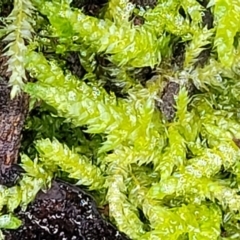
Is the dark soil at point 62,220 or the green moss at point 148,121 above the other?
the green moss at point 148,121

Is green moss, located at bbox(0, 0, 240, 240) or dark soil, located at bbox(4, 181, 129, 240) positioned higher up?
green moss, located at bbox(0, 0, 240, 240)

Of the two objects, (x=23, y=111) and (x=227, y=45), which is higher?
(x=227, y=45)

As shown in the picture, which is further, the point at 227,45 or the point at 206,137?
the point at 206,137

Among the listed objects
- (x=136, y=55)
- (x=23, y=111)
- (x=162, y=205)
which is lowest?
(x=162, y=205)

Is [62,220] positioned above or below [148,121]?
below

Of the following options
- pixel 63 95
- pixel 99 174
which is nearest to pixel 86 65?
pixel 63 95

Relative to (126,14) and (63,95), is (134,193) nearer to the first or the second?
(63,95)

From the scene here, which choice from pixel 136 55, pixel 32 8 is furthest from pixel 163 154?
pixel 32 8
